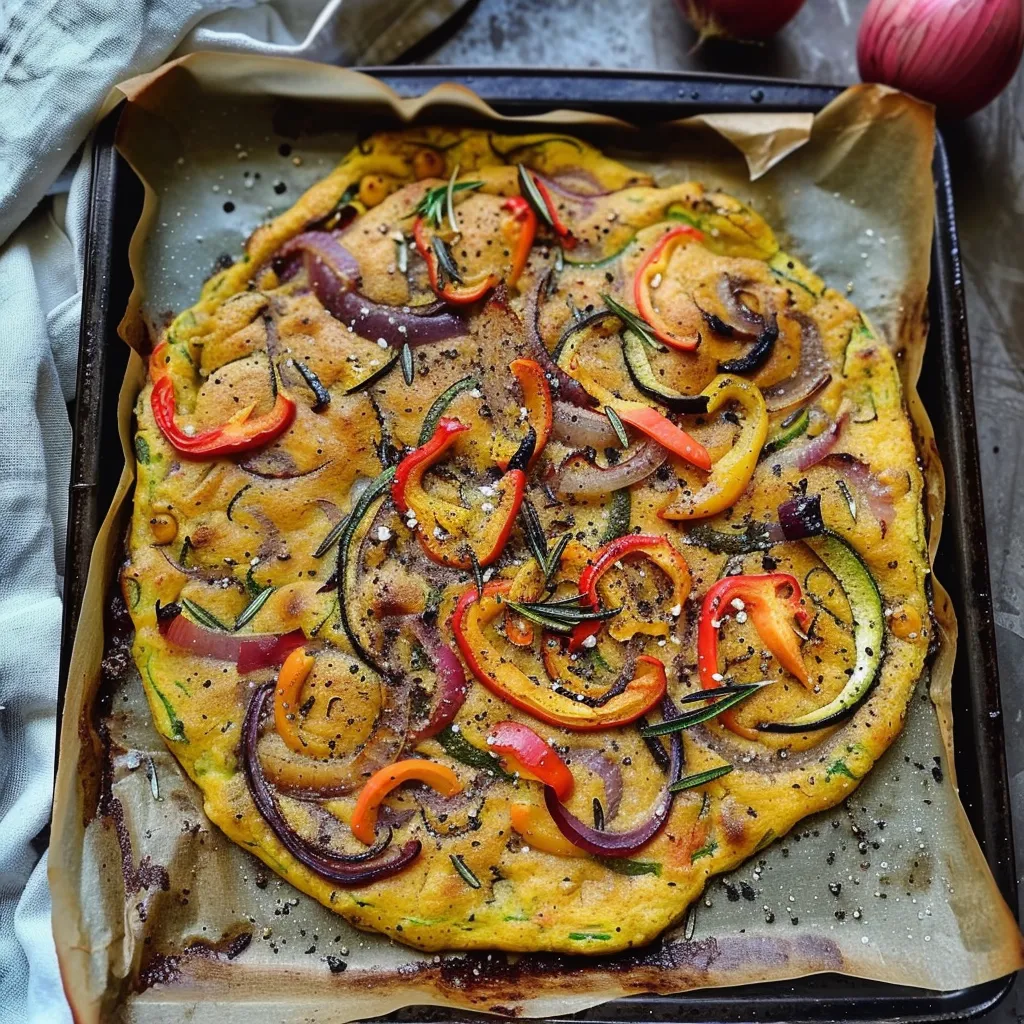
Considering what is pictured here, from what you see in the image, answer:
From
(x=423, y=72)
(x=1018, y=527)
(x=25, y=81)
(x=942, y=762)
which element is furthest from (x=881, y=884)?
(x=25, y=81)

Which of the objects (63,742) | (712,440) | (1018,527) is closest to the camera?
(63,742)

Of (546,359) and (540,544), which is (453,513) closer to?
(540,544)

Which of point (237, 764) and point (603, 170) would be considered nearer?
point (237, 764)

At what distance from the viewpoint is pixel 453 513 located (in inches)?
121

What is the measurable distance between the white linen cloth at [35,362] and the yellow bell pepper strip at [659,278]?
5.28 feet

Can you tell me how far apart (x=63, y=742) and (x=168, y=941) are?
72 centimetres

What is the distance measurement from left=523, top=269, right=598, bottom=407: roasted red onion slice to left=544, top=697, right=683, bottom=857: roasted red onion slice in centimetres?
115

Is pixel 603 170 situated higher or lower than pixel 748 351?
higher

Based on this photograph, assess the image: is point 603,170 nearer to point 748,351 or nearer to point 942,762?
A: point 748,351

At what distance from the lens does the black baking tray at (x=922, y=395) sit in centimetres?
299

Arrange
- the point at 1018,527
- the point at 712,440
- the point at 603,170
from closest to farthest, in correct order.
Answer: the point at 712,440 → the point at 603,170 → the point at 1018,527

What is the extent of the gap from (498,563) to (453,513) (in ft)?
0.72

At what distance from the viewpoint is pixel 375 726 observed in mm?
3031

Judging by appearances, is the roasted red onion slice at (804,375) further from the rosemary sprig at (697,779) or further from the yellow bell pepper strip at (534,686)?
the rosemary sprig at (697,779)
